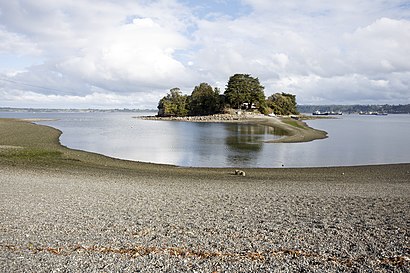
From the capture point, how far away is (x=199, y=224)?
9.60m

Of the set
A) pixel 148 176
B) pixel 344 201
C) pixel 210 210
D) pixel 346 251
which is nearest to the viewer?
pixel 346 251

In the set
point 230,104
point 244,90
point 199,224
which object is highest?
point 244,90

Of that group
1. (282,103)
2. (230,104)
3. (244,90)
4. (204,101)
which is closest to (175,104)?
(204,101)

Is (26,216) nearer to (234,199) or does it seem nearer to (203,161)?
(234,199)

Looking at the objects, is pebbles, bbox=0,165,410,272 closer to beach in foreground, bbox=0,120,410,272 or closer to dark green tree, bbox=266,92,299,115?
beach in foreground, bbox=0,120,410,272

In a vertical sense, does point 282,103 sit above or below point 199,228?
above

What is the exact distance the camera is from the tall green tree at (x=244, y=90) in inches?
4771

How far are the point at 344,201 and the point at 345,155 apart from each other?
20978 mm

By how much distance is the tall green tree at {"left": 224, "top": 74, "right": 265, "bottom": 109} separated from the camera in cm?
12119

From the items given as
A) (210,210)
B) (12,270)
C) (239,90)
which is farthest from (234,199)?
(239,90)

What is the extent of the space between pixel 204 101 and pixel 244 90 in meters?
20.6

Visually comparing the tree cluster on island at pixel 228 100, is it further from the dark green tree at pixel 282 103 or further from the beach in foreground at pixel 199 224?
the beach in foreground at pixel 199 224

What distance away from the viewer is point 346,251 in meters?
7.43

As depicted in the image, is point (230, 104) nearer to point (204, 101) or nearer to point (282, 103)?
point (204, 101)
